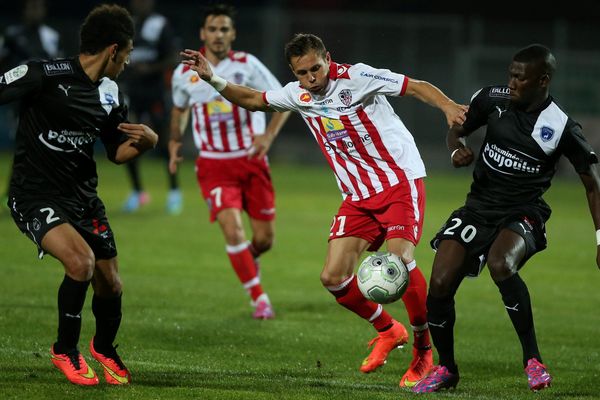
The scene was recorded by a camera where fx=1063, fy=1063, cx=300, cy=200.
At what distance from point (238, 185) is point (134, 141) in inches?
121

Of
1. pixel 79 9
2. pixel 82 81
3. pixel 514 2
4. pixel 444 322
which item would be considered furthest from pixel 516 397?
pixel 514 2

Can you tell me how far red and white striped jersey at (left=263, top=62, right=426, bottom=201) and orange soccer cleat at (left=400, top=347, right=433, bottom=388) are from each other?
113 centimetres

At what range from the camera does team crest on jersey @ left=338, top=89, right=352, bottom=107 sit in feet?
23.4

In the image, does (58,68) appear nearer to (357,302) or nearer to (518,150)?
(357,302)

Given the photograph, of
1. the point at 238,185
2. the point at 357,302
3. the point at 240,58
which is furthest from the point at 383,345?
the point at 240,58

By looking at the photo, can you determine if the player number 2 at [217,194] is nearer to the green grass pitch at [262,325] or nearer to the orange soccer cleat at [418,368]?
the green grass pitch at [262,325]

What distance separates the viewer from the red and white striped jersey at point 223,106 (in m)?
9.63

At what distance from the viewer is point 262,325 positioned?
8953 millimetres

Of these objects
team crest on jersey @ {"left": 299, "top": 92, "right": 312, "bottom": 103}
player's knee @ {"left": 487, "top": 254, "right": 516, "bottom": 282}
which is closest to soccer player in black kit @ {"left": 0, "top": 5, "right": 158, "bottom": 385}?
team crest on jersey @ {"left": 299, "top": 92, "right": 312, "bottom": 103}

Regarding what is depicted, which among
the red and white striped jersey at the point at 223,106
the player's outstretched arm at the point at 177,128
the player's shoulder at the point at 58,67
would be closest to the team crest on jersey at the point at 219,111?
the red and white striped jersey at the point at 223,106

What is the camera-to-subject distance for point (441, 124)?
2597cm

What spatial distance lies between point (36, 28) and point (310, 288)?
702 centimetres

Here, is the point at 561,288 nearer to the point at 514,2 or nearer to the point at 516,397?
the point at 516,397

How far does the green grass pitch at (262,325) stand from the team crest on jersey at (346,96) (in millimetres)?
1825
